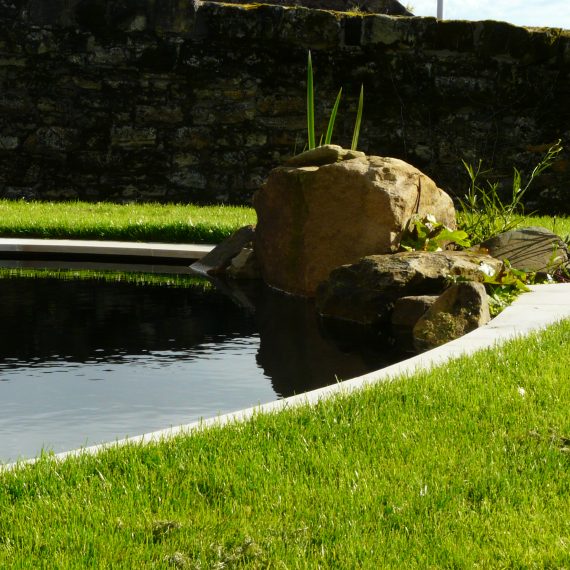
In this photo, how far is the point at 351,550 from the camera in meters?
2.80

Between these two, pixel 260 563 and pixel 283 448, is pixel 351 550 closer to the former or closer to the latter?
pixel 260 563

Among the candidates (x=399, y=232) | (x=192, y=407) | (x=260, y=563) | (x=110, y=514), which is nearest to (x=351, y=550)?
(x=260, y=563)

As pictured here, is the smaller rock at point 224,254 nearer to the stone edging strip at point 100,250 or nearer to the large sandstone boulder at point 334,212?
the stone edging strip at point 100,250

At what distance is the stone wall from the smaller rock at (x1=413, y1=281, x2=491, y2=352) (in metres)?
6.80

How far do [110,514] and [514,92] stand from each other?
10.6 metres

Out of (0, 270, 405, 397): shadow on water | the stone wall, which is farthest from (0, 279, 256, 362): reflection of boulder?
the stone wall

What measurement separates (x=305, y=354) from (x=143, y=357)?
0.90m

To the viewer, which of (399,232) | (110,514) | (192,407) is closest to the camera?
(110,514)

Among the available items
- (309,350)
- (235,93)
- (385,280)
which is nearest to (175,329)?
(309,350)

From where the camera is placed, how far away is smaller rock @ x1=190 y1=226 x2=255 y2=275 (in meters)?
8.68

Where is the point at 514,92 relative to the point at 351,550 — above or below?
above

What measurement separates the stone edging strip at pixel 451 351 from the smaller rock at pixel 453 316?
0.12 meters

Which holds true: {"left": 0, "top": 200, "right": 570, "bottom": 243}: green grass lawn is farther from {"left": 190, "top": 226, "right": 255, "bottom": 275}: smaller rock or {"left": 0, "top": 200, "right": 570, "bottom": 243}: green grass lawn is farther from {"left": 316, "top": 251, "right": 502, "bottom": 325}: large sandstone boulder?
{"left": 316, "top": 251, "right": 502, "bottom": 325}: large sandstone boulder

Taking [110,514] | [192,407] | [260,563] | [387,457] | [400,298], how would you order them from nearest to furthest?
[260,563] → [110,514] → [387,457] → [192,407] → [400,298]
